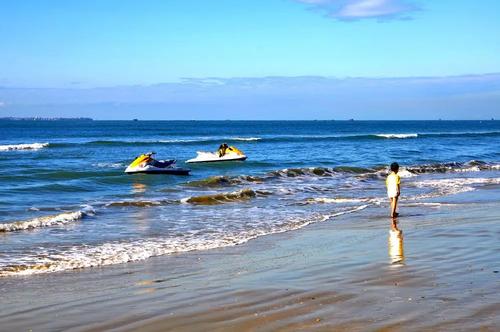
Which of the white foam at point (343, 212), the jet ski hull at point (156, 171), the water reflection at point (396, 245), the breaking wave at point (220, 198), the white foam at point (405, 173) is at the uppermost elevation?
the jet ski hull at point (156, 171)

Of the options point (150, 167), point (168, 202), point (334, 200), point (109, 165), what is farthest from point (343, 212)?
point (109, 165)

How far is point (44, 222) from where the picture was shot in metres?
14.6

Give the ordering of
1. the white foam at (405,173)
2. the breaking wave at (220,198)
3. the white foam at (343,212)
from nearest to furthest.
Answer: the white foam at (343,212) < the breaking wave at (220,198) < the white foam at (405,173)

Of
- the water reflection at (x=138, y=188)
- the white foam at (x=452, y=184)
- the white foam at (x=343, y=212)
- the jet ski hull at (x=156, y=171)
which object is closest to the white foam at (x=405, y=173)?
the white foam at (x=452, y=184)

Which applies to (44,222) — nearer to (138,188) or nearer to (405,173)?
(138,188)

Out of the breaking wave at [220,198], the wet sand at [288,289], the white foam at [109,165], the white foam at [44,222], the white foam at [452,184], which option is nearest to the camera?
the wet sand at [288,289]

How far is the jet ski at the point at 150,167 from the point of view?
94.1 feet

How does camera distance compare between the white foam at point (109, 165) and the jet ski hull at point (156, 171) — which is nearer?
the jet ski hull at point (156, 171)

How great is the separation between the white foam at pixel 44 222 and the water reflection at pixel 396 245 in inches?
277

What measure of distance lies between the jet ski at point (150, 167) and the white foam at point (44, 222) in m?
→ 12.2

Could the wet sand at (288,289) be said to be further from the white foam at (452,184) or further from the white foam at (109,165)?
the white foam at (109,165)

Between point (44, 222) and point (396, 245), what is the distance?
772cm

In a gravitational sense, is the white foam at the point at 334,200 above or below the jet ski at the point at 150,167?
below

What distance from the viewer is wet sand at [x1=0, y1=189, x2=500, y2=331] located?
633 centimetres
